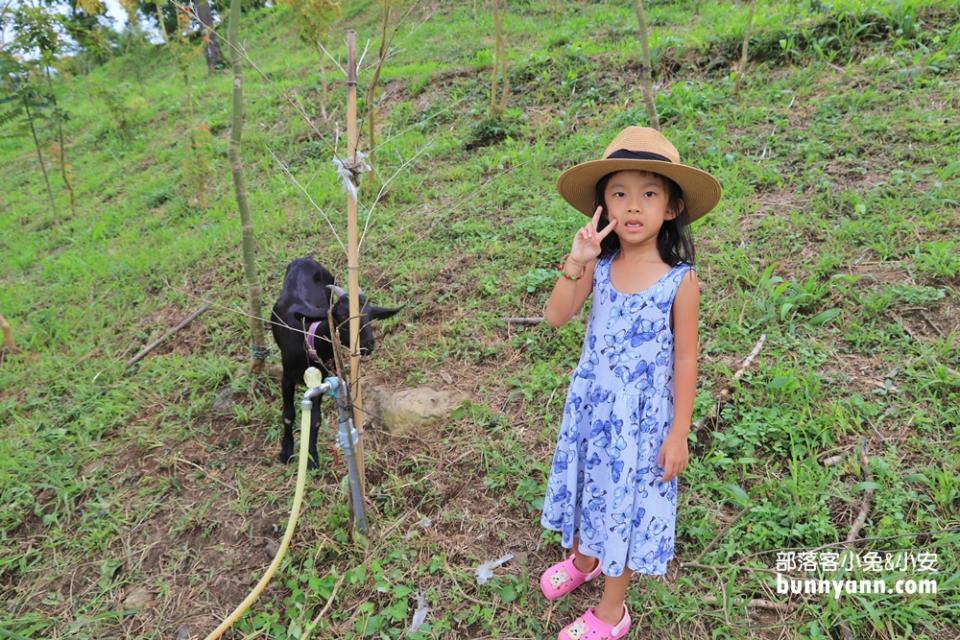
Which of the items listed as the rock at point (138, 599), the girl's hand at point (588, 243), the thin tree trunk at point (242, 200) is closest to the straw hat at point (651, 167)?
the girl's hand at point (588, 243)

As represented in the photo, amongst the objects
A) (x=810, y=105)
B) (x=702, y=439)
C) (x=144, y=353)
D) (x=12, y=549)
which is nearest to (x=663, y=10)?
(x=810, y=105)

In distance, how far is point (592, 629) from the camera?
2047mm

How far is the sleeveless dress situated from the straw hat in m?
0.24

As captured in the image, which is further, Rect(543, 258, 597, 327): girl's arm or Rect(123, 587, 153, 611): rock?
Rect(123, 587, 153, 611): rock

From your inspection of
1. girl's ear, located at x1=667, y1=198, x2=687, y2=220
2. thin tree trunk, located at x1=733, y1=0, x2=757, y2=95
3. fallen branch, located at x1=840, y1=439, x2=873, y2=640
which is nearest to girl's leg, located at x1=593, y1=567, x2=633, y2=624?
fallen branch, located at x1=840, y1=439, x2=873, y2=640

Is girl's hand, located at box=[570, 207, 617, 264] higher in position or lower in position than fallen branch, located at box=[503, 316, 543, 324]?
higher

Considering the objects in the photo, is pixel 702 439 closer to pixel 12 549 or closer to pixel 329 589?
Result: pixel 329 589

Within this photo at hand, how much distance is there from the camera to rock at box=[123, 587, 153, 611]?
2.49m

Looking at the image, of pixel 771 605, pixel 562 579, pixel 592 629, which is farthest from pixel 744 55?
pixel 592 629

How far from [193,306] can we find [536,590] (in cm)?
377

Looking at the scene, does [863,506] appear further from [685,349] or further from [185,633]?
[185,633]

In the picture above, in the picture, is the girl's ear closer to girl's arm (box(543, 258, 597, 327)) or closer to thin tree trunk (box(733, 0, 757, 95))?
girl's arm (box(543, 258, 597, 327))

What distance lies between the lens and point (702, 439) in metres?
2.75

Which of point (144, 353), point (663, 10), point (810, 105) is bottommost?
point (144, 353)
